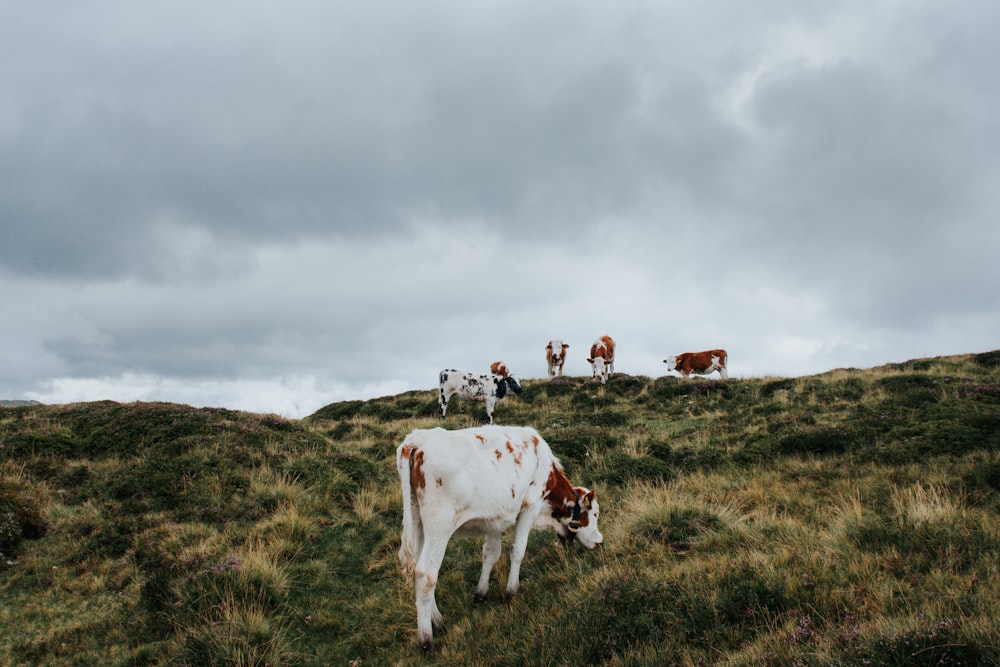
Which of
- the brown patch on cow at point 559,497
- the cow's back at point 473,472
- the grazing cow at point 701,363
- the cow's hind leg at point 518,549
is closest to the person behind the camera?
the cow's back at point 473,472

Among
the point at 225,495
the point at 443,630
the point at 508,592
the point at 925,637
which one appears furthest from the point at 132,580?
the point at 925,637

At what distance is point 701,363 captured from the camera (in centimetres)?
3017

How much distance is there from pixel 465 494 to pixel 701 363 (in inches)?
1070

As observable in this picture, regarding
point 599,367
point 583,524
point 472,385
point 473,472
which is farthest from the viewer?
point 599,367

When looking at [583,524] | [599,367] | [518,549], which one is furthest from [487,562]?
[599,367]

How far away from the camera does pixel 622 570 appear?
6.02 m

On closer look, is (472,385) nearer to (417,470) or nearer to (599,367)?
(599,367)

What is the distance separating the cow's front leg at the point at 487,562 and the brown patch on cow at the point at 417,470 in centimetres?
148

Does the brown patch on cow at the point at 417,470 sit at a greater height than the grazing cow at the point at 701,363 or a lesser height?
lesser

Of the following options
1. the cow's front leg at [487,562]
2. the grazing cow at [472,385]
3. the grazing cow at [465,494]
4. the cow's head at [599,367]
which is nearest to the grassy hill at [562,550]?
the cow's front leg at [487,562]

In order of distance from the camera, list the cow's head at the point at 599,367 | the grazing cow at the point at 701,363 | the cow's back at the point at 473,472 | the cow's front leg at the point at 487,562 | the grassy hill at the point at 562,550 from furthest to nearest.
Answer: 1. the grazing cow at the point at 701,363
2. the cow's head at the point at 599,367
3. the cow's front leg at the point at 487,562
4. the cow's back at the point at 473,472
5. the grassy hill at the point at 562,550

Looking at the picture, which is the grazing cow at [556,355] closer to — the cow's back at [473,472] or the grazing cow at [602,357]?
the grazing cow at [602,357]

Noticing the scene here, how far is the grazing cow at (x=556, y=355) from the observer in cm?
3195

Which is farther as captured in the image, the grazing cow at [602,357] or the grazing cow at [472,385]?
the grazing cow at [602,357]
